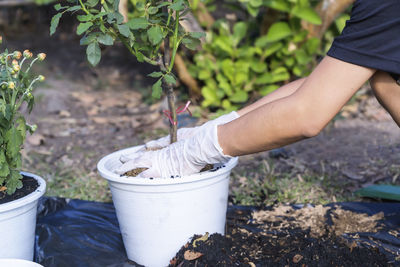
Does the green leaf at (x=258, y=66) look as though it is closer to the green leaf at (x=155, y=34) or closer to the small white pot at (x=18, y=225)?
the green leaf at (x=155, y=34)

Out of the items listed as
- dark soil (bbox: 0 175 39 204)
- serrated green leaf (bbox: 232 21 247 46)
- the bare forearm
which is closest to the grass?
the bare forearm

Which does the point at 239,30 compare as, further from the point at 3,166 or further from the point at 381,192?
the point at 3,166

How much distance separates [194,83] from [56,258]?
2132 mm

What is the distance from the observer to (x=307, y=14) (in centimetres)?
321

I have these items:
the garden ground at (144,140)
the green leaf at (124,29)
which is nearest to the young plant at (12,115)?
the green leaf at (124,29)

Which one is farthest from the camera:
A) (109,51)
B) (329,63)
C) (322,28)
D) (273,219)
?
(109,51)

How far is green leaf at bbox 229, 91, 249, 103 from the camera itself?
3.41 meters

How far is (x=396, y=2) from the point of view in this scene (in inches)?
48.0

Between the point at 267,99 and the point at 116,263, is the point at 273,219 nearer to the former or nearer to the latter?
the point at 267,99

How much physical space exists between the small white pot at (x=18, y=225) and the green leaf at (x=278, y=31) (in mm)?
2178

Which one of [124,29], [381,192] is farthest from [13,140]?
[381,192]

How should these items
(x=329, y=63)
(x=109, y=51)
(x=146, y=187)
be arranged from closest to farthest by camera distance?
(x=329, y=63) < (x=146, y=187) < (x=109, y=51)

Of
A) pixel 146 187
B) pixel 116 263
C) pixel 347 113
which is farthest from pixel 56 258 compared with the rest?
pixel 347 113

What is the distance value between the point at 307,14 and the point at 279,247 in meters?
1.97
